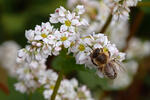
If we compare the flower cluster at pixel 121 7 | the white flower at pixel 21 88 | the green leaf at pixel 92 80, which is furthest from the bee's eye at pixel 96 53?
the green leaf at pixel 92 80

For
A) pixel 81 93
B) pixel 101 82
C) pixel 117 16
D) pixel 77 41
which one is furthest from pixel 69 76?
pixel 77 41

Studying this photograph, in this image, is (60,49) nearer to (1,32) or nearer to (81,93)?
(81,93)

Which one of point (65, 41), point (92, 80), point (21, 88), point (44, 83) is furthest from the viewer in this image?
point (92, 80)

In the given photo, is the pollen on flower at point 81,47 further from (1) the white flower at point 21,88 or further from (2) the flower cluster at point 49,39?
(1) the white flower at point 21,88

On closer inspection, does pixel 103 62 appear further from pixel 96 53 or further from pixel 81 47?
pixel 81 47

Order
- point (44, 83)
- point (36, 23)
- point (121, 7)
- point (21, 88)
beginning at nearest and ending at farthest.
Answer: point (121, 7), point (44, 83), point (21, 88), point (36, 23)

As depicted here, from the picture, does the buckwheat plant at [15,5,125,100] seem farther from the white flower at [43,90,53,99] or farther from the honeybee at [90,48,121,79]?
the white flower at [43,90,53,99]

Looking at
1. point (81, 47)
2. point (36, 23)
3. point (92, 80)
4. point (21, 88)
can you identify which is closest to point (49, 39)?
point (81, 47)

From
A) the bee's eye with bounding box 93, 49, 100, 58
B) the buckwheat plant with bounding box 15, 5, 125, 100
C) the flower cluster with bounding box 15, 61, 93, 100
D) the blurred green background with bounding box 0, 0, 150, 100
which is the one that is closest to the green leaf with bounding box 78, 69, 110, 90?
the flower cluster with bounding box 15, 61, 93, 100
